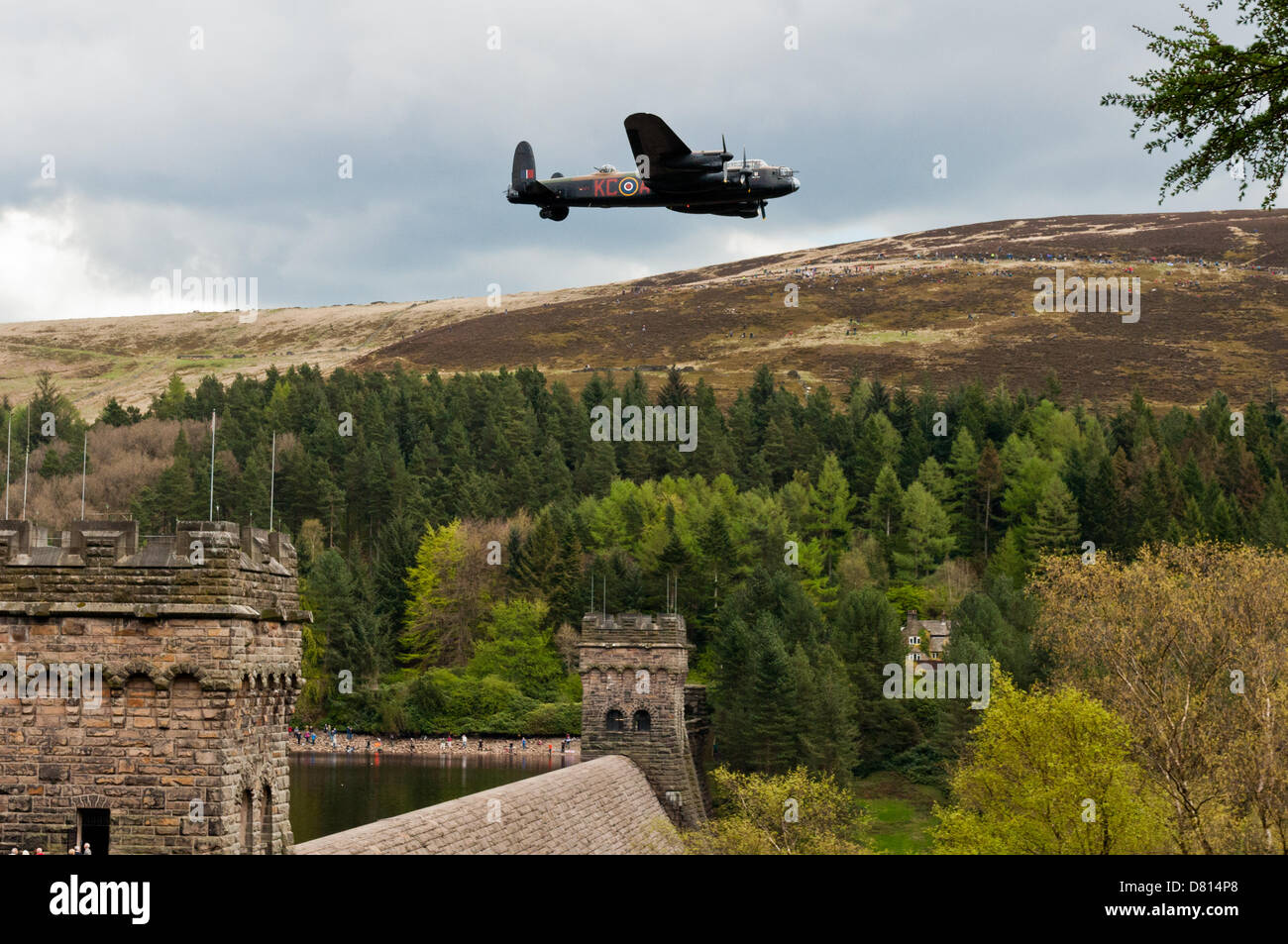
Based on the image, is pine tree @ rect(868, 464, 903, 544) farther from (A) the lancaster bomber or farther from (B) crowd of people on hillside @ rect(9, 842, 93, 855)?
(B) crowd of people on hillside @ rect(9, 842, 93, 855)

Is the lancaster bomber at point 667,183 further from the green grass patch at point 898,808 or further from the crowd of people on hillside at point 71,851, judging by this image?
the green grass patch at point 898,808

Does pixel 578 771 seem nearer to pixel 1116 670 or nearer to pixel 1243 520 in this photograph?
pixel 1116 670

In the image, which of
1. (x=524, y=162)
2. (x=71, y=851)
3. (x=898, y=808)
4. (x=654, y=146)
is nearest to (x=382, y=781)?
(x=898, y=808)

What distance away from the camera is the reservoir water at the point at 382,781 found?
67.4 metres

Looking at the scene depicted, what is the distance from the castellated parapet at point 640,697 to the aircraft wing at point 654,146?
73.1 ft

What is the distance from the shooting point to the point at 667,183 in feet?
110

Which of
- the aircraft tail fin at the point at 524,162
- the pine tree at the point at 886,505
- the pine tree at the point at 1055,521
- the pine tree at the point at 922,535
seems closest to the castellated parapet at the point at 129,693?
the aircraft tail fin at the point at 524,162

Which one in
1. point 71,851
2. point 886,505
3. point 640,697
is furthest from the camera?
point 886,505

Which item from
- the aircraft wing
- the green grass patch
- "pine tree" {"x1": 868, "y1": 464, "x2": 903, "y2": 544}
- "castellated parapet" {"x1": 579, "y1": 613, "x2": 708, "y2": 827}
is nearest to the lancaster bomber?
the aircraft wing

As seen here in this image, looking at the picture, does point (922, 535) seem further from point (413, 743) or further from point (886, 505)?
point (413, 743)

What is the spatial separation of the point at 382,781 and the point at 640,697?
38603mm
